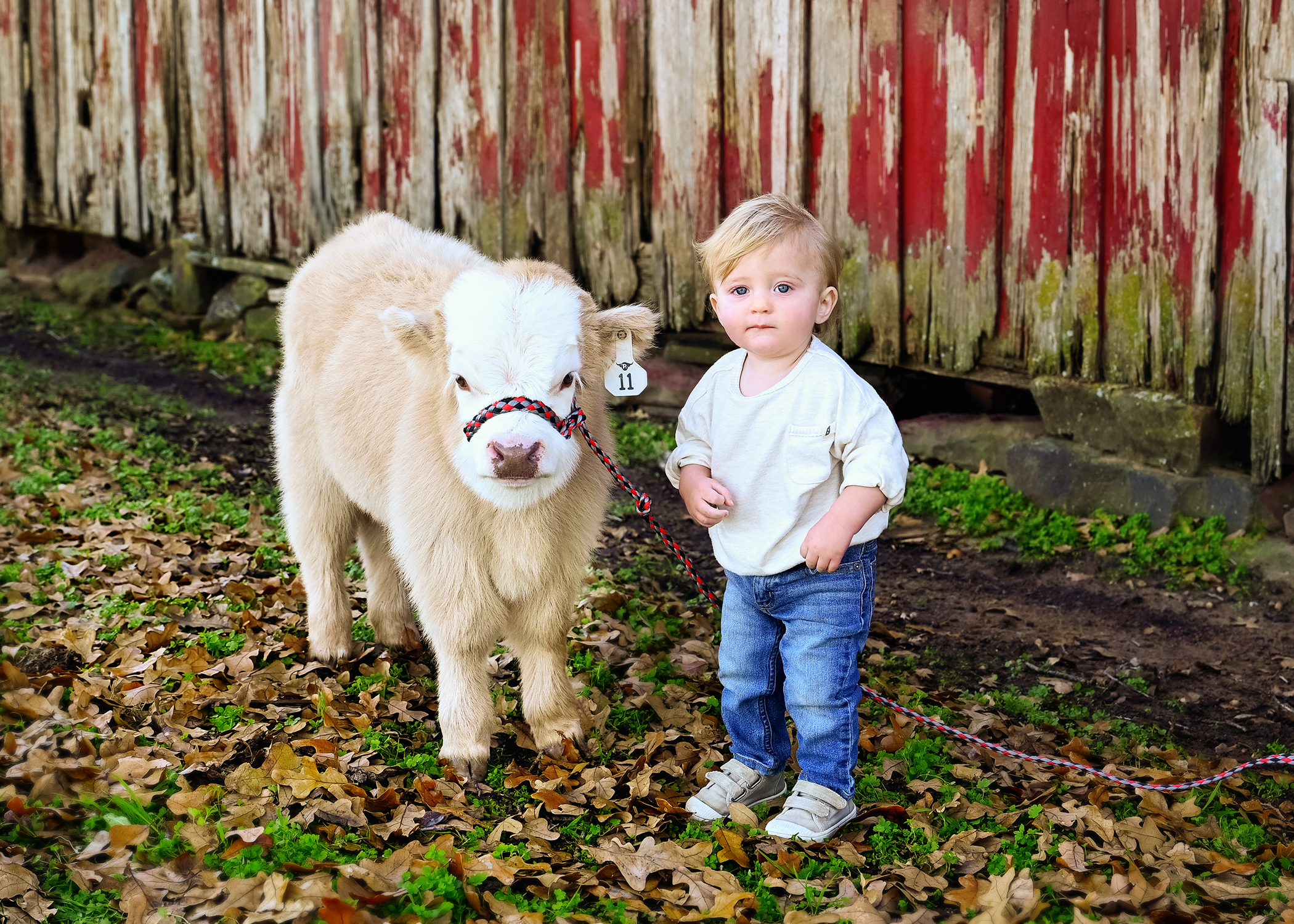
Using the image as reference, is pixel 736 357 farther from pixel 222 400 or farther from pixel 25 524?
pixel 222 400

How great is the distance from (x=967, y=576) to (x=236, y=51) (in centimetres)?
741

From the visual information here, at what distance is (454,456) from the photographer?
3.47 m

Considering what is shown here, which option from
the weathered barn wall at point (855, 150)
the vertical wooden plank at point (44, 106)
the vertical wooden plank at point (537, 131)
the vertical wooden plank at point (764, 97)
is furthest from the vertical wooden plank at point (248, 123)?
the vertical wooden plank at point (764, 97)

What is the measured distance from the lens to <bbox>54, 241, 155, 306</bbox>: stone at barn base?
36.4ft

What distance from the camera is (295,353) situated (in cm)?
454

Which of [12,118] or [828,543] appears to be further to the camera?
[12,118]

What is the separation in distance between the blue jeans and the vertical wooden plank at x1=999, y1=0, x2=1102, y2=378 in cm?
327

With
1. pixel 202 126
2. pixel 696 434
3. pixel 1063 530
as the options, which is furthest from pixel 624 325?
pixel 202 126

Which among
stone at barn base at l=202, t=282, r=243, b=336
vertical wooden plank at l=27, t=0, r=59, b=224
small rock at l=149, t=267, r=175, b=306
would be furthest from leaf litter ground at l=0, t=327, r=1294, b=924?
vertical wooden plank at l=27, t=0, r=59, b=224

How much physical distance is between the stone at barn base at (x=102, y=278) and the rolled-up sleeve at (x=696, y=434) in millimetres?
9206

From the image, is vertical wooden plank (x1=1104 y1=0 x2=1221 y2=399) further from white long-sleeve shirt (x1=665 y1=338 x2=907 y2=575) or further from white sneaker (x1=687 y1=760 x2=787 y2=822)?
white sneaker (x1=687 y1=760 x2=787 y2=822)

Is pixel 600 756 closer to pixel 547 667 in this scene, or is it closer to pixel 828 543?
pixel 547 667

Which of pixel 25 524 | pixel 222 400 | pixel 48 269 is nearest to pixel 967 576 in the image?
pixel 25 524

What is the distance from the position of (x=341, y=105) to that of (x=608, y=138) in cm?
262
